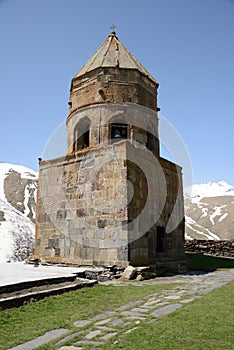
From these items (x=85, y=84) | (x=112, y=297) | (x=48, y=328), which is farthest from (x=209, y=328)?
(x=85, y=84)

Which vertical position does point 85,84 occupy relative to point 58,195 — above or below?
above

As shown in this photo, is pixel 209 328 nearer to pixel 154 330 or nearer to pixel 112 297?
pixel 154 330

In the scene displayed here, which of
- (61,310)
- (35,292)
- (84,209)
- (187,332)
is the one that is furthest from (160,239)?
(187,332)

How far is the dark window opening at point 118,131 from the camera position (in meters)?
11.6

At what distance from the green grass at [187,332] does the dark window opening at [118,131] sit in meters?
7.16

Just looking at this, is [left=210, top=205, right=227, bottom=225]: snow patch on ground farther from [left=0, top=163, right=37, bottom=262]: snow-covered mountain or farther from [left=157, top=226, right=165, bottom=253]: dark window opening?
[left=157, top=226, right=165, bottom=253]: dark window opening

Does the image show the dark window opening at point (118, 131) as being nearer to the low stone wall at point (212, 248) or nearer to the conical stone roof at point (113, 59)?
the conical stone roof at point (113, 59)

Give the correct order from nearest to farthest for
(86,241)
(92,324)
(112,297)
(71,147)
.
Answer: (92,324) < (112,297) < (86,241) < (71,147)

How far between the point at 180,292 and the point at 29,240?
1404cm

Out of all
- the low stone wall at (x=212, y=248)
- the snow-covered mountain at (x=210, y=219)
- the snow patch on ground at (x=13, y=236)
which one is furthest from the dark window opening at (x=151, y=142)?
the snow-covered mountain at (x=210, y=219)

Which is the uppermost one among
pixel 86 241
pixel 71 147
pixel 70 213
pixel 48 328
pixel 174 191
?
pixel 71 147

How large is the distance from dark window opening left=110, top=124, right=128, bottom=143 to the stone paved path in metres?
5.78

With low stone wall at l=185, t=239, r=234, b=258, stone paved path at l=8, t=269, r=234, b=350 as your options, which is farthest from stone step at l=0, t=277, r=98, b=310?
low stone wall at l=185, t=239, r=234, b=258

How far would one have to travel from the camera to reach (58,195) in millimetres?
11602
